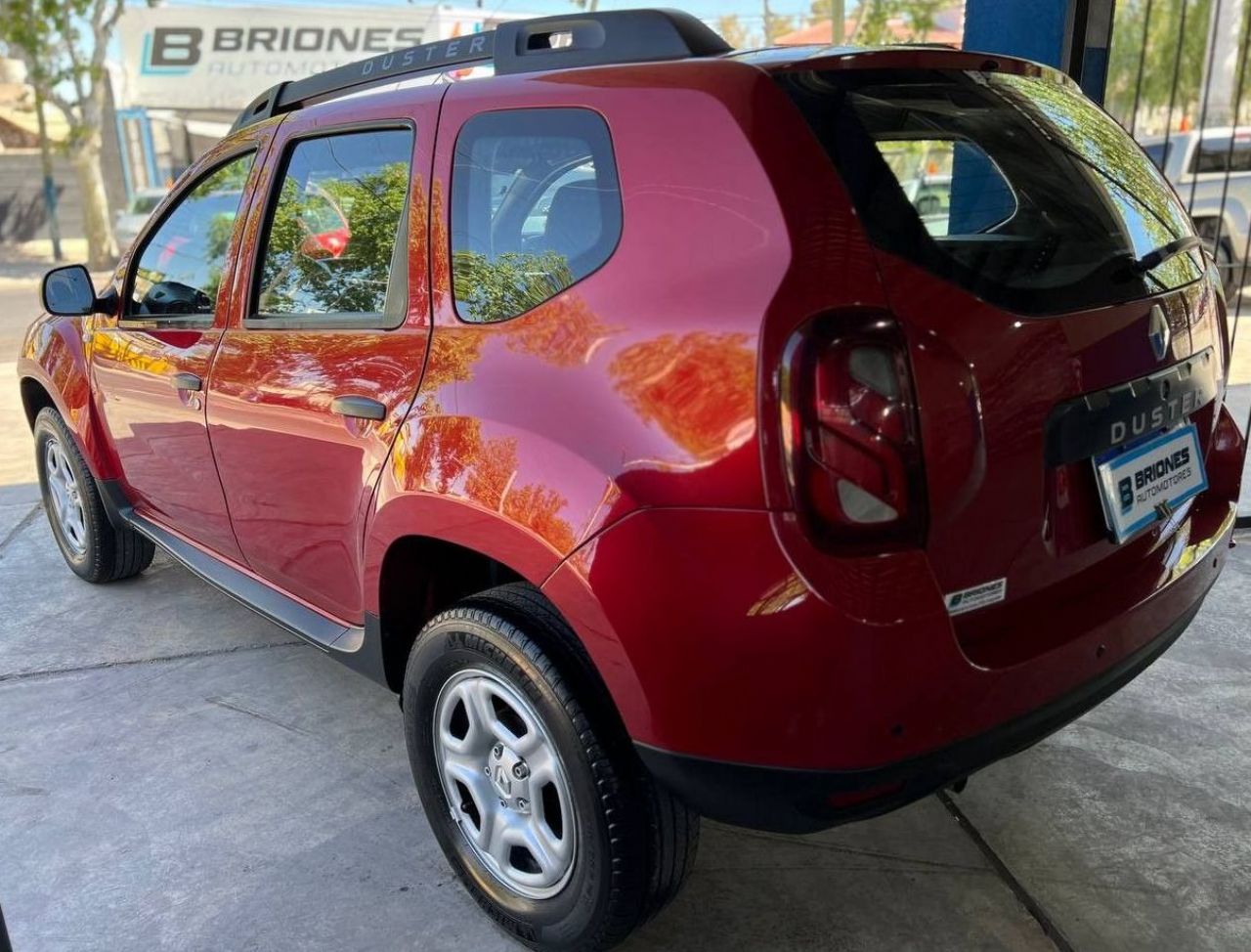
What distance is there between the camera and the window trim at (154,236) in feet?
9.27

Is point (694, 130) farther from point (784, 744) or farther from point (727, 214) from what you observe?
point (784, 744)

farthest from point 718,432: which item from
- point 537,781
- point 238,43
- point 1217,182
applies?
point 238,43

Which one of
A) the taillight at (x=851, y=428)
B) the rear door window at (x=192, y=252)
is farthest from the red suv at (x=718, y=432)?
the rear door window at (x=192, y=252)

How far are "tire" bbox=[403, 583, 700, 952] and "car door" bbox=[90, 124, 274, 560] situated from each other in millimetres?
1177

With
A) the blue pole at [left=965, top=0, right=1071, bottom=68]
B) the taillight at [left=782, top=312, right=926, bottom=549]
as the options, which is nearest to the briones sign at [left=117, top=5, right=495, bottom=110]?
the blue pole at [left=965, top=0, right=1071, bottom=68]

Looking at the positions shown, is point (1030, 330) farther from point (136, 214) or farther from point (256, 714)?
point (136, 214)

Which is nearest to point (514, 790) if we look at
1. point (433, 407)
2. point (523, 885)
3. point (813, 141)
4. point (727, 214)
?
point (523, 885)

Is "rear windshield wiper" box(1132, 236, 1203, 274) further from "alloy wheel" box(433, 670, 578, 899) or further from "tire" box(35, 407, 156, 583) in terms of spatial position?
"tire" box(35, 407, 156, 583)

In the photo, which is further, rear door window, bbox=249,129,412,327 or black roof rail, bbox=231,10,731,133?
rear door window, bbox=249,129,412,327

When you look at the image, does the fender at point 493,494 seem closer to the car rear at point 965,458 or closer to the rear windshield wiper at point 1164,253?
the car rear at point 965,458

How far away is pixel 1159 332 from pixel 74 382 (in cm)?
349

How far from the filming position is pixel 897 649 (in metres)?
1.56

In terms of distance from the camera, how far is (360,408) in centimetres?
221

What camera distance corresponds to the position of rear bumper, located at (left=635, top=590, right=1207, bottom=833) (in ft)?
5.33
